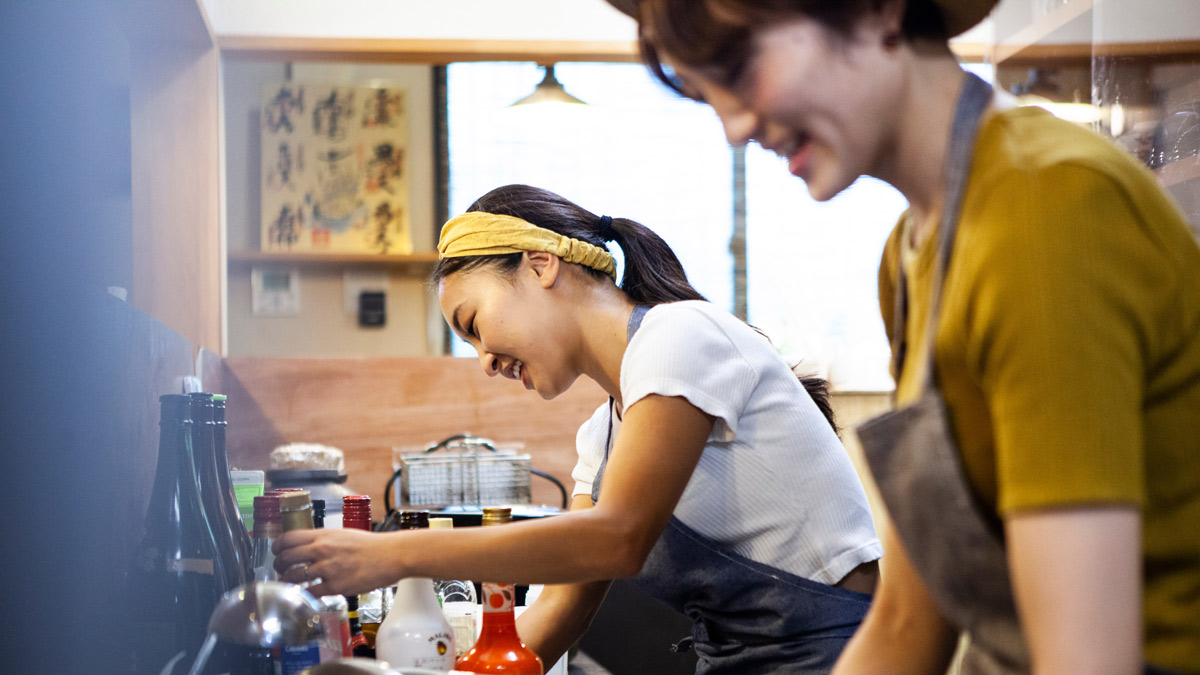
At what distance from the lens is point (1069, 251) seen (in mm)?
512

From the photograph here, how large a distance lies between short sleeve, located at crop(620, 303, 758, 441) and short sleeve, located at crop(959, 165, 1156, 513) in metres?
0.58

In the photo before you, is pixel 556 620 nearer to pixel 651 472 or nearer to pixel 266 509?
pixel 651 472

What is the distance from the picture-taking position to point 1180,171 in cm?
195

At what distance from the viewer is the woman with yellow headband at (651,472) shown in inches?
38.6

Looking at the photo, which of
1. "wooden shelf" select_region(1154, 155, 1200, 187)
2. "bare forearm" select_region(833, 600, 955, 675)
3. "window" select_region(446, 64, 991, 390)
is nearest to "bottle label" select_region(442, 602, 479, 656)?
"bare forearm" select_region(833, 600, 955, 675)

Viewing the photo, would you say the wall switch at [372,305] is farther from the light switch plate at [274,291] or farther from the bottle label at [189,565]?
the bottle label at [189,565]

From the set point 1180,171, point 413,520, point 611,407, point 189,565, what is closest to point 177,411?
point 189,565

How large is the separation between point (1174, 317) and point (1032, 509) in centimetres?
13

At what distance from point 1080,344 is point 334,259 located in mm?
3904

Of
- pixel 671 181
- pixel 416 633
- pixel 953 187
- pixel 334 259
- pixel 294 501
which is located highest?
pixel 671 181

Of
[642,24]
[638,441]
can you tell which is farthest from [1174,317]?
[638,441]

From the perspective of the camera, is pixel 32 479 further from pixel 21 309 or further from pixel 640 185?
pixel 640 185

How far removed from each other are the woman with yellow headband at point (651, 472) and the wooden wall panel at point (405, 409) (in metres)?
1.33

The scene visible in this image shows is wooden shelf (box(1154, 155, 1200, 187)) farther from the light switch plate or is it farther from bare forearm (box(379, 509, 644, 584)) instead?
the light switch plate
